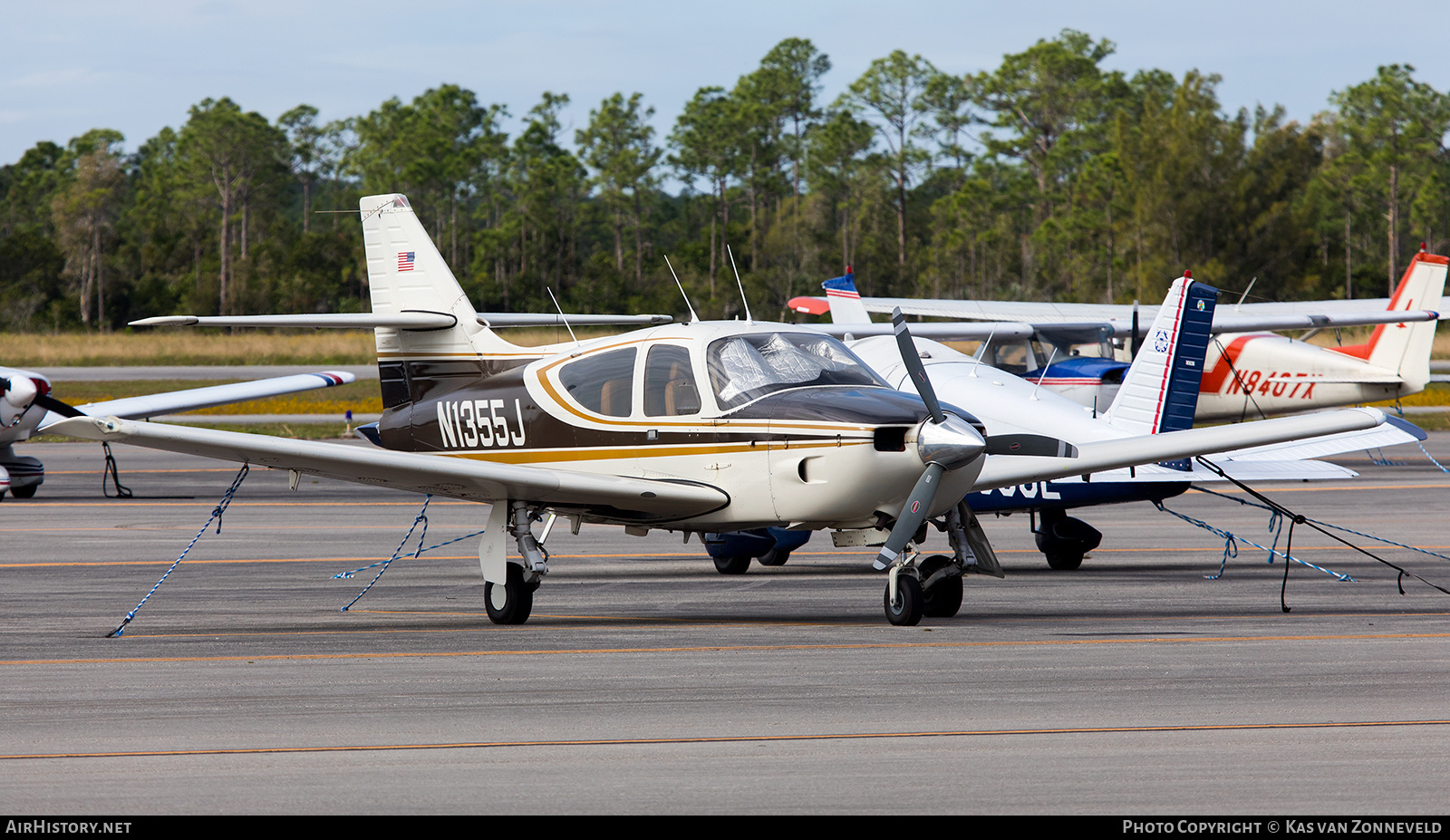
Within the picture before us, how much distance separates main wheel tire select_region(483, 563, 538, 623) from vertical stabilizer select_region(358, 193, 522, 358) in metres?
2.36

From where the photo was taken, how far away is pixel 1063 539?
13.7 m

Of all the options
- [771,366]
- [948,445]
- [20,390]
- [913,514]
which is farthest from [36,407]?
[948,445]

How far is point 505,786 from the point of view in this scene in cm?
572

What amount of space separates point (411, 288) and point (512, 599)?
3660 millimetres

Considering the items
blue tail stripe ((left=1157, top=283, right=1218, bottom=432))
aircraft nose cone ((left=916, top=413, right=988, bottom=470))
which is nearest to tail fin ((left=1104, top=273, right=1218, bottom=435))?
blue tail stripe ((left=1157, top=283, right=1218, bottom=432))

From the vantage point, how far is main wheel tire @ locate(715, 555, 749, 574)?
13.5 metres

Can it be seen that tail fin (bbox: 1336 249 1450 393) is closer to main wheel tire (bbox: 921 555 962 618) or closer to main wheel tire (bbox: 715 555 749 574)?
main wheel tire (bbox: 715 555 749 574)

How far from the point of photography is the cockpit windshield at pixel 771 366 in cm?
1010

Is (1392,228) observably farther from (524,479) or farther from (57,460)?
(524,479)

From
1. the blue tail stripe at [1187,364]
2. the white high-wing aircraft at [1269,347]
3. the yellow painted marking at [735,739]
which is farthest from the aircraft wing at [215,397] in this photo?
the yellow painted marking at [735,739]

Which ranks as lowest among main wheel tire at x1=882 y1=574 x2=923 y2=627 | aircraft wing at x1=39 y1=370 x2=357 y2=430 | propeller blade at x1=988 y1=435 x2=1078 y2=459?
main wheel tire at x1=882 y1=574 x2=923 y2=627

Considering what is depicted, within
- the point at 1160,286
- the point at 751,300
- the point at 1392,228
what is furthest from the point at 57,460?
the point at 1392,228

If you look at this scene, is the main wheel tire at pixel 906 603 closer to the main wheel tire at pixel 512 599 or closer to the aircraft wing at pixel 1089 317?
the main wheel tire at pixel 512 599

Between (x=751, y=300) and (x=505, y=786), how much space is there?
73345 millimetres
